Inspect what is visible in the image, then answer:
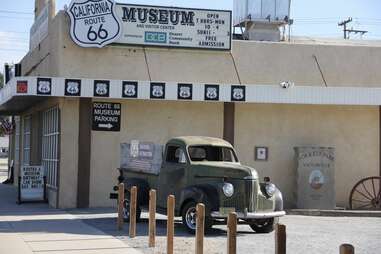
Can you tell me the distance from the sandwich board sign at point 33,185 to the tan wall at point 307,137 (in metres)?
6.41

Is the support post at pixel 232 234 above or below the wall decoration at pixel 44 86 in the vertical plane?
below

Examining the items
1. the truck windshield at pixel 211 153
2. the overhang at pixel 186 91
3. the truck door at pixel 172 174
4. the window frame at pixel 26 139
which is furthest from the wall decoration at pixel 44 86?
the window frame at pixel 26 139

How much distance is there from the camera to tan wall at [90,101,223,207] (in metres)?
19.8

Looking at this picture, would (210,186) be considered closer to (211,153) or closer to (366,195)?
(211,153)

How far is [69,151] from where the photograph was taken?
64.1 ft

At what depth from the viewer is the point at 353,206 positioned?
2084 cm

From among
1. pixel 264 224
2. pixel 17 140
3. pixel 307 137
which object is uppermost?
pixel 307 137

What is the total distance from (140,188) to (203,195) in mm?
2555

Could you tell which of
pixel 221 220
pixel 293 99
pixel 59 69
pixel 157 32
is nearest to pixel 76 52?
pixel 59 69

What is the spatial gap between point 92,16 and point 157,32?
2083 mm

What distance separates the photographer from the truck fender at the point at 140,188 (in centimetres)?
1535

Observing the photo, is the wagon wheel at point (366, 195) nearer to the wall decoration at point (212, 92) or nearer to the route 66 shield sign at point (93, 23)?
the wall decoration at point (212, 92)

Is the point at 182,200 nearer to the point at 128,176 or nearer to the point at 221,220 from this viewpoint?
the point at 221,220

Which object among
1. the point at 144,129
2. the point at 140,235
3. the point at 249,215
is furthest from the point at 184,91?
the point at 140,235
